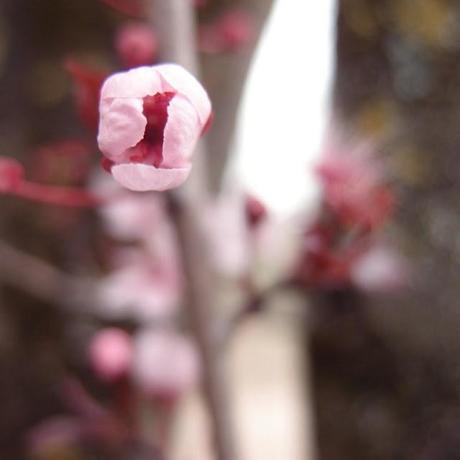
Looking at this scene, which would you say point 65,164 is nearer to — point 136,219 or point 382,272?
point 136,219

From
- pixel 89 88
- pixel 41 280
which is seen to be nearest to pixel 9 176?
pixel 89 88

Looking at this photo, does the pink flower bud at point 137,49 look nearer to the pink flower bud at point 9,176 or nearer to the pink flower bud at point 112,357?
the pink flower bud at point 9,176

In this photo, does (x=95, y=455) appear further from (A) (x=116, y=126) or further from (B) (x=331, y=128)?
(A) (x=116, y=126)

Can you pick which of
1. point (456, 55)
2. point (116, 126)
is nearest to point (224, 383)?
point (116, 126)

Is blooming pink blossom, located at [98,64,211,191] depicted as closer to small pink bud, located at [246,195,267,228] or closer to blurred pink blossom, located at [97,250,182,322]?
small pink bud, located at [246,195,267,228]

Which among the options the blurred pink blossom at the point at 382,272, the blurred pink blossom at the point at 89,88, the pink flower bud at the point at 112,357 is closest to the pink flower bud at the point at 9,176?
the blurred pink blossom at the point at 89,88

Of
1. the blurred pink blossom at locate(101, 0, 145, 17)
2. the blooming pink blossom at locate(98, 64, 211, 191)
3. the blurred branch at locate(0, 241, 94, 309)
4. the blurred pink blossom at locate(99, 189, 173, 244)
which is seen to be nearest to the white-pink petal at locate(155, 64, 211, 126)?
the blooming pink blossom at locate(98, 64, 211, 191)
